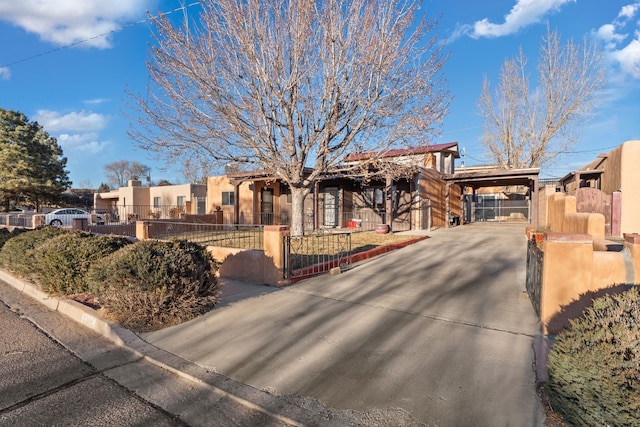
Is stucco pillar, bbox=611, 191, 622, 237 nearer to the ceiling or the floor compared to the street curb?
nearer to the ceiling

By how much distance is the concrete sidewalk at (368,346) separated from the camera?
3021 mm

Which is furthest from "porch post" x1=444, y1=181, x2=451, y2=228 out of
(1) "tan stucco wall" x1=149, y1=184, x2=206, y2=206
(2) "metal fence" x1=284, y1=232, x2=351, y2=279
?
(1) "tan stucco wall" x1=149, y1=184, x2=206, y2=206

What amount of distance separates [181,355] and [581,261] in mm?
4780

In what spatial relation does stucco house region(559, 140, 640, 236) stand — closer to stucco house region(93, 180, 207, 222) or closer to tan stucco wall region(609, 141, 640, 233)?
tan stucco wall region(609, 141, 640, 233)

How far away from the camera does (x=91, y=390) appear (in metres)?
3.32

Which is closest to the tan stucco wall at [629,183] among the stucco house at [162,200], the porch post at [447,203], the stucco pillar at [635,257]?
the porch post at [447,203]

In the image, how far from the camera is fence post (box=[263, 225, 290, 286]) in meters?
6.81

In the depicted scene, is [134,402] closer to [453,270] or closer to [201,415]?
[201,415]

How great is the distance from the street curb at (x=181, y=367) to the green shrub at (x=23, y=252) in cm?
174

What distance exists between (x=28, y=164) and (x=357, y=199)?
97.8ft

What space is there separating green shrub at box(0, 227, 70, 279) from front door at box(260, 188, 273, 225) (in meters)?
13.1

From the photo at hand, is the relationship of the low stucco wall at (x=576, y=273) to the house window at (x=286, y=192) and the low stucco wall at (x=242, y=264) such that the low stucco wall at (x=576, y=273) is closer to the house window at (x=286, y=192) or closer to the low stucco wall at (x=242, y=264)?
the low stucco wall at (x=242, y=264)

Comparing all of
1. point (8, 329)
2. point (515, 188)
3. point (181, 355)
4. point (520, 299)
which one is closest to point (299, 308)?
point (181, 355)

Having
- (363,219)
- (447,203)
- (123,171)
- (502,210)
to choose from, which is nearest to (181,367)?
(363,219)
